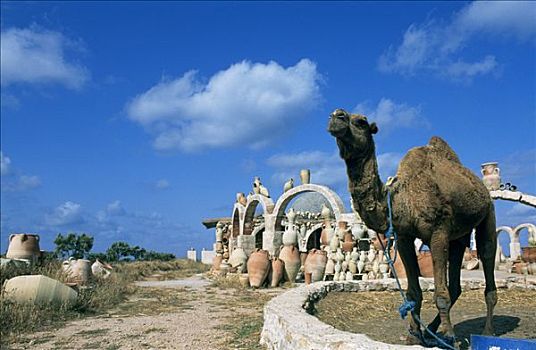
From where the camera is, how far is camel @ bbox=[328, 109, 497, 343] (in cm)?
409

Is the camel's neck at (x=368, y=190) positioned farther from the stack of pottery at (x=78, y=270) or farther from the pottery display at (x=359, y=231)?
the stack of pottery at (x=78, y=270)

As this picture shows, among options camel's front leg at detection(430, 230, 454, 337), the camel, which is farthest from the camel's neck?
camel's front leg at detection(430, 230, 454, 337)

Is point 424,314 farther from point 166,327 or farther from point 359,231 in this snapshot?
point 359,231

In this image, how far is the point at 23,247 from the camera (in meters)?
12.8

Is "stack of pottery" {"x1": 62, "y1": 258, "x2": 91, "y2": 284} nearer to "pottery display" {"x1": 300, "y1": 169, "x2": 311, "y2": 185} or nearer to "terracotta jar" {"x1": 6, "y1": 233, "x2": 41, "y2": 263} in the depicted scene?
"terracotta jar" {"x1": 6, "y1": 233, "x2": 41, "y2": 263}

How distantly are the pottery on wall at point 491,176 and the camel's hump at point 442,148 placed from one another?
969 cm

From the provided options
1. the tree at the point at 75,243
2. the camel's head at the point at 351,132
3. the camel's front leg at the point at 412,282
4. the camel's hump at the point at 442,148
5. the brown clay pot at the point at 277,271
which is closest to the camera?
the camel's head at the point at 351,132

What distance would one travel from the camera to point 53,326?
7.60 m

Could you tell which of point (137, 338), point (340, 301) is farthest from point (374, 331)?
point (137, 338)

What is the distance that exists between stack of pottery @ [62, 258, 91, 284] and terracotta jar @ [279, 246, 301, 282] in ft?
17.8

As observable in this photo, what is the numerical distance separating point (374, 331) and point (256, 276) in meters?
7.89

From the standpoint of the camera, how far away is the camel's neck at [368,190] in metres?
4.10

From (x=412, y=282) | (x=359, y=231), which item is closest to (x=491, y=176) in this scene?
(x=359, y=231)

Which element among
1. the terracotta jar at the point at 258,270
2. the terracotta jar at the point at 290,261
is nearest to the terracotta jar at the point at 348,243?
the terracotta jar at the point at 290,261
